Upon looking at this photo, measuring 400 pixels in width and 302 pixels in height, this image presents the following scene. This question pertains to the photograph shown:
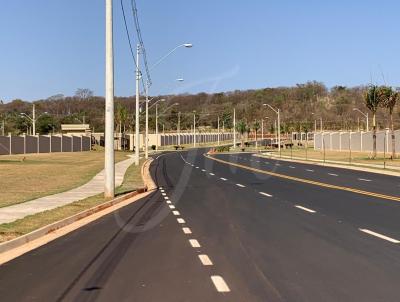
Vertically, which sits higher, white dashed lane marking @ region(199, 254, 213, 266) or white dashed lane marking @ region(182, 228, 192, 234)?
white dashed lane marking @ region(199, 254, 213, 266)

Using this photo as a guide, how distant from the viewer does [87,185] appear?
1234 inches

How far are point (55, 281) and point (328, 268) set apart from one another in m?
4.12

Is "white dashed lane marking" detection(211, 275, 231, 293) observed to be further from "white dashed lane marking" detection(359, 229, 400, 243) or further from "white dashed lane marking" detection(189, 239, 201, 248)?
"white dashed lane marking" detection(359, 229, 400, 243)

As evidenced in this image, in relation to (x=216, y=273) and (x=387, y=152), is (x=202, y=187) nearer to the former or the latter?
(x=216, y=273)

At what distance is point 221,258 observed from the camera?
10.8 m

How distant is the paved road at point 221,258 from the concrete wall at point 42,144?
57.9m

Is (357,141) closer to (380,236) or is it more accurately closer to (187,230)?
(187,230)

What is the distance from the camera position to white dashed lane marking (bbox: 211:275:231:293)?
8234 mm

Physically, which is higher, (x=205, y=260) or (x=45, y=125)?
(x=45, y=125)

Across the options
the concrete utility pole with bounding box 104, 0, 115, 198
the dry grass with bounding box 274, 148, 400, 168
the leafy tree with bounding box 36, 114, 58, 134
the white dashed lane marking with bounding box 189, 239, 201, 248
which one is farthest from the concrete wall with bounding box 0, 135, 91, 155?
the white dashed lane marking with bounding box 189, 239, 201, 248

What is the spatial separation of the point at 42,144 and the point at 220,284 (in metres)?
79.8

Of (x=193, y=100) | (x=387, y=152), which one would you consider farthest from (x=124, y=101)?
(x=387, y=152)

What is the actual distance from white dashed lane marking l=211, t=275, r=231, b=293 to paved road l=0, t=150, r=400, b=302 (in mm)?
14

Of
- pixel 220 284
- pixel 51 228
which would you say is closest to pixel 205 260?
pixel 220 284
